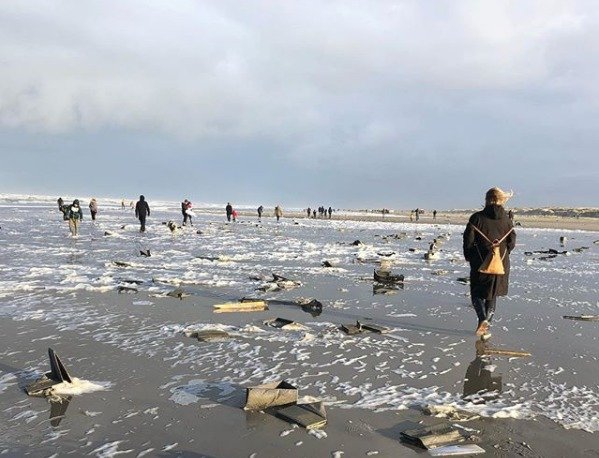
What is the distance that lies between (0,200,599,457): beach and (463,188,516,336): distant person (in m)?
0.55

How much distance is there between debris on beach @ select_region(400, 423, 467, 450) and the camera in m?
4.02

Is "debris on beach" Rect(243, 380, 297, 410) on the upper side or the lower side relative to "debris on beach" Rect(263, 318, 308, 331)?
upper

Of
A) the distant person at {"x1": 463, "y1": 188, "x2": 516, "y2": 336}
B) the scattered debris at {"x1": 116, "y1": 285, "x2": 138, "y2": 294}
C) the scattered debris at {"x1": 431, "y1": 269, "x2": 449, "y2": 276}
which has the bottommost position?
the scattered debris at {"x1": 431, "y1": 269, "x2": 449, "y2": 276}

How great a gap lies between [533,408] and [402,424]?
1.44m

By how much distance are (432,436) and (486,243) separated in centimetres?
430

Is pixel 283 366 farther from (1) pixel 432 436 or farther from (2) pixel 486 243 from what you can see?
(2) pixel 486 243

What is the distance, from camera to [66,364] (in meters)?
5.79

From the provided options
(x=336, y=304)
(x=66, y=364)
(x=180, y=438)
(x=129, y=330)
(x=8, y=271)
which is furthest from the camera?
(x=8, y=271)

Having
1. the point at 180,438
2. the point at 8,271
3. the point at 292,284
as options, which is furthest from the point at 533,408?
the point at 8,271

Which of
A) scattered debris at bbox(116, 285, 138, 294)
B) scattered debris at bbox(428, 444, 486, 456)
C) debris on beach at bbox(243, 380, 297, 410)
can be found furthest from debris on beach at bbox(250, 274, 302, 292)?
scattered debris at bbox(428, 444, 486, 456)

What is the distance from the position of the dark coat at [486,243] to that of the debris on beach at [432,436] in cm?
376

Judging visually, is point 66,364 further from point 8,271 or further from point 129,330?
point 8,271

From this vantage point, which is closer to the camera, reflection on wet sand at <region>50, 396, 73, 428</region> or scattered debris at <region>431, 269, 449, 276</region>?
reflection on wet sand at <region>50, 396, 73, 428</region>

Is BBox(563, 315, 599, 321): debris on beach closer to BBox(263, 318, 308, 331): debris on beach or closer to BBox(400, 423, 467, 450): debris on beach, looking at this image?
BBox(263, 318, 308, 331): debris on beach
